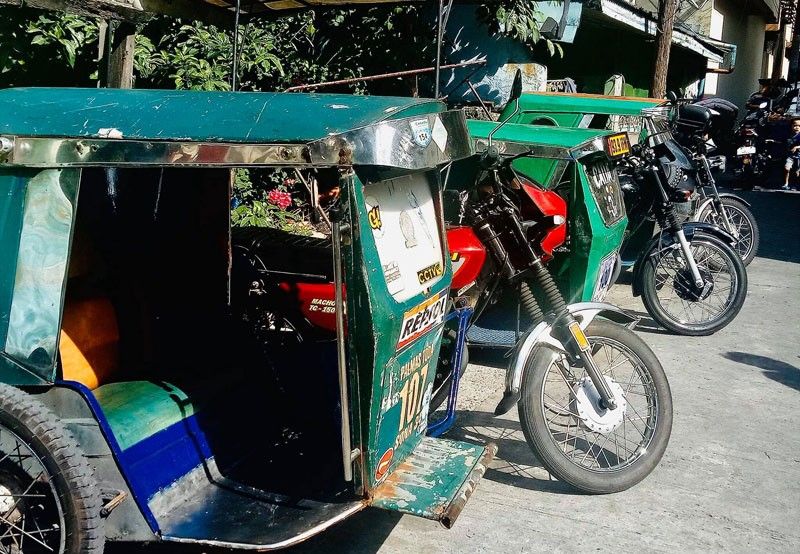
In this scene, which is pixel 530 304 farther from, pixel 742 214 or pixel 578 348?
pixel 742 214

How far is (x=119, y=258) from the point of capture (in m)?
3.96

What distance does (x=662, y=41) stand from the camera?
12.5 metres

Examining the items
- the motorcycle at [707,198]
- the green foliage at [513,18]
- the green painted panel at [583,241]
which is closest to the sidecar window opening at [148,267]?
the green painted panel at [583,241]

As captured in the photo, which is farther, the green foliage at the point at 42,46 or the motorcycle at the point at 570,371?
the green foliage at the point at 42,46

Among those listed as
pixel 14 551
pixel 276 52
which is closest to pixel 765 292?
pixel 276 52

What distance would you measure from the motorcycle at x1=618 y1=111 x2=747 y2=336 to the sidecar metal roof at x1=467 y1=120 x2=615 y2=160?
1060 mm

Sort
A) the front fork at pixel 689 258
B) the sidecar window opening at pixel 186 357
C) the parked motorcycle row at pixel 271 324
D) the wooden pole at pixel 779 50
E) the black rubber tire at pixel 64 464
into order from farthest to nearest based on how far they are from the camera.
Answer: the wooden pole at pixel 779 50 → the front fork at pixel 689 258 → the sidecar window opening at pixel 186 357 → the parked motorcycle row at pixel 271 324 → the black rubber tire at pixel 64 464

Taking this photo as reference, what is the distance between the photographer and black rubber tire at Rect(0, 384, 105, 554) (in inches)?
109

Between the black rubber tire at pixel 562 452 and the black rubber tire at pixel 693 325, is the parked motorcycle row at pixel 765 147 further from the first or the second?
the black rubber tire at pixel 562 452

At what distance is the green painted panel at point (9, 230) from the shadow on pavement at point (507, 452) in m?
2.44

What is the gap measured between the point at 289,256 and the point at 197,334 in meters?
0.60

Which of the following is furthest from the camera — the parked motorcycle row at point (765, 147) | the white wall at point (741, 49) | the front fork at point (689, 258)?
the white wall at point (741, 49)

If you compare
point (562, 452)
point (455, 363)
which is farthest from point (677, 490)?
point (455, 363)

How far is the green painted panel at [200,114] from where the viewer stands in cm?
286
